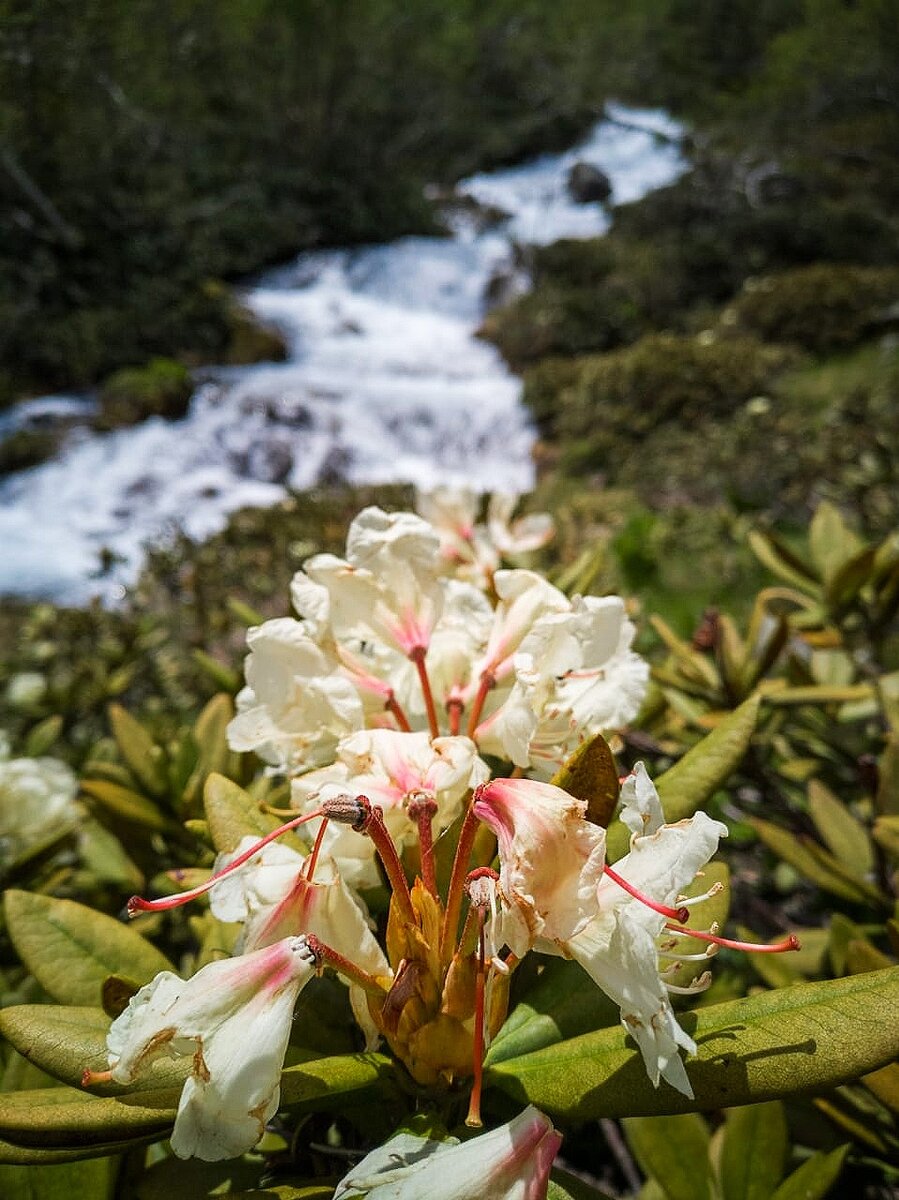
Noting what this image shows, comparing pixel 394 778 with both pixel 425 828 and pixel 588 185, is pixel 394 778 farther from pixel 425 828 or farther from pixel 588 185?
pixel 588 185

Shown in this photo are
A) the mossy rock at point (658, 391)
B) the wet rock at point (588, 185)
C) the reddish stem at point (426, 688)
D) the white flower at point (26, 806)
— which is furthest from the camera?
the wet rock at point (588, 185)

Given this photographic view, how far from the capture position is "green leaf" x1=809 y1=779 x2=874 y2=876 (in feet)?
3.01

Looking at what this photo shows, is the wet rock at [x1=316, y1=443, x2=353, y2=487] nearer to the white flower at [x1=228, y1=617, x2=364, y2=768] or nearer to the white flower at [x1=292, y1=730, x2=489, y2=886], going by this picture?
the white flower at [x1=228, y1=617, x2=364, y2=768]

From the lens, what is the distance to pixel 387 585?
2.10 feet

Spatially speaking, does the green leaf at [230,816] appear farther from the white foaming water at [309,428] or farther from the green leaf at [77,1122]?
the white foaming water at [309,428]

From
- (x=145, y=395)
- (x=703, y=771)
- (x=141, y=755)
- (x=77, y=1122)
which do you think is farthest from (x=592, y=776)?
(x=145, y=395)

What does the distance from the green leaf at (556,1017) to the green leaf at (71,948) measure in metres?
0.28

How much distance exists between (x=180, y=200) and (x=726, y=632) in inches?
541

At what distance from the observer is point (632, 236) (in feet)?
40.6

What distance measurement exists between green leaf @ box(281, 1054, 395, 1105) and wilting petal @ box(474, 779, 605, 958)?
0.14m

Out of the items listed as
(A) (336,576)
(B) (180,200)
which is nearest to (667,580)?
(A) (336,576)

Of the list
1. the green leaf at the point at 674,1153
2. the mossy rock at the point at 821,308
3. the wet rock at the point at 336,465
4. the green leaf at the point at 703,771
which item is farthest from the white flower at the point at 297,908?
the mossy rock at the point at 821,308

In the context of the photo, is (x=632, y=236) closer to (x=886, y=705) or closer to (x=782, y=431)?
(x=782, y=431)

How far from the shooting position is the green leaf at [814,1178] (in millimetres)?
645
